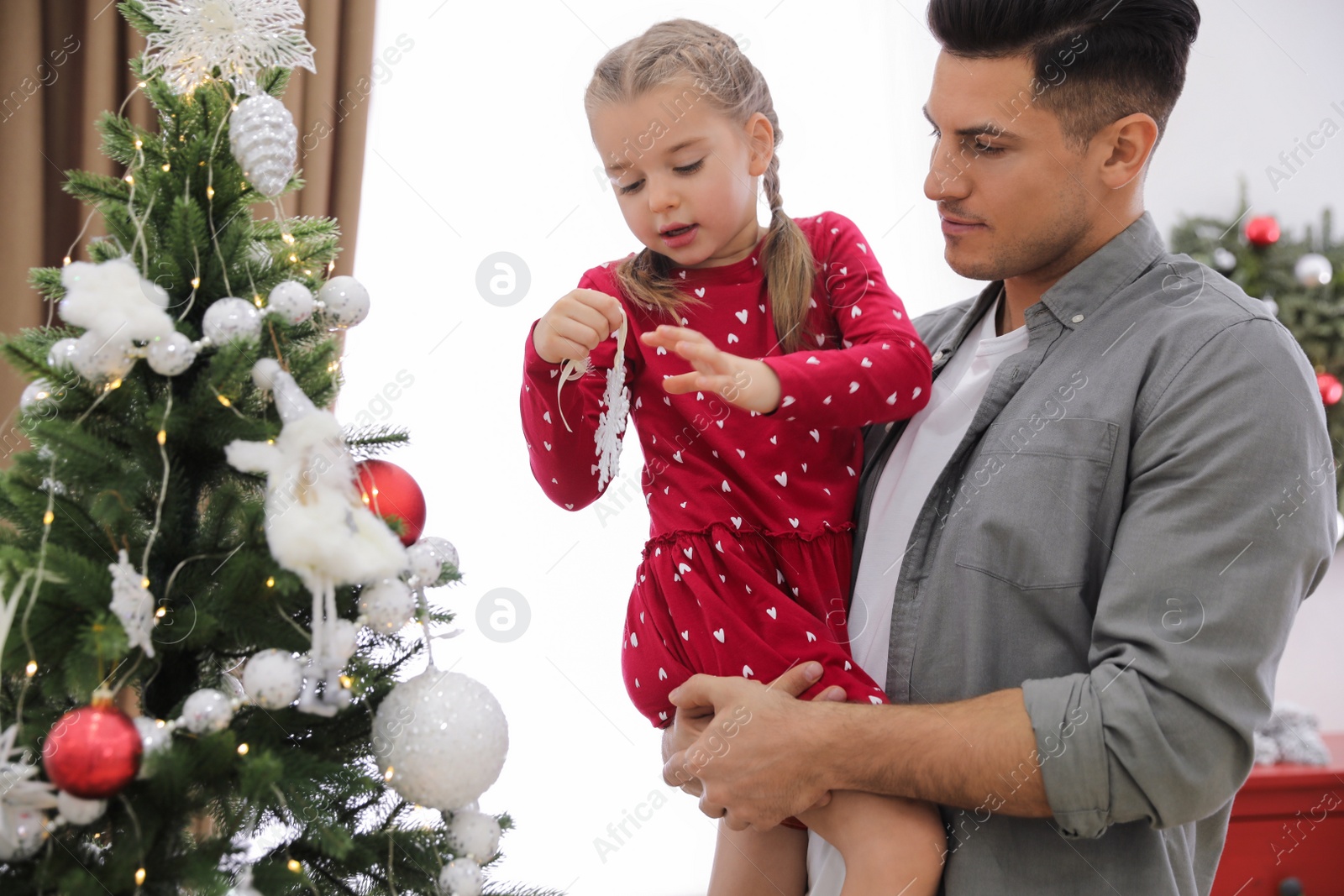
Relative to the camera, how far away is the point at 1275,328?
1.13 meters

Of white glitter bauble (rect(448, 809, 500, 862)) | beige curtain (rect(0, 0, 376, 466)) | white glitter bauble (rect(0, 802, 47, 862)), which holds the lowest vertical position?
white glitter bauble (rect(448, 809, 500, 862))

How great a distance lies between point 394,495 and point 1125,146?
1075mm

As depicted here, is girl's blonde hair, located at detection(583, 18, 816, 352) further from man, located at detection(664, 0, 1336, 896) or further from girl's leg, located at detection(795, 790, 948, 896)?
girl's leg, located at detection(795, 790, 948, 896)

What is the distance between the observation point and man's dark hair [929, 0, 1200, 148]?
1.28 meters

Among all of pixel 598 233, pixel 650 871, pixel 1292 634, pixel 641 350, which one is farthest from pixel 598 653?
pixel 1292 634

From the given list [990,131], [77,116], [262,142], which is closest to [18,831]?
[262,142]

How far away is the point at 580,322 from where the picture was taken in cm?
116

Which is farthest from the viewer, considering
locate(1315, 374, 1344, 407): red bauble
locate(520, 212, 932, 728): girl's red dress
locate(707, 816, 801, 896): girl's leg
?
locate(1315, 374, 1344, 407): red bauble

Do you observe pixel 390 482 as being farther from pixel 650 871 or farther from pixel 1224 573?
pixel 650 871

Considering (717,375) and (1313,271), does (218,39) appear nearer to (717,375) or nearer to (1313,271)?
(717,375)

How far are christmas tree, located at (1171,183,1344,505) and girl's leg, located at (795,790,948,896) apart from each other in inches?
108

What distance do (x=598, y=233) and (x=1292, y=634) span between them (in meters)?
2.93

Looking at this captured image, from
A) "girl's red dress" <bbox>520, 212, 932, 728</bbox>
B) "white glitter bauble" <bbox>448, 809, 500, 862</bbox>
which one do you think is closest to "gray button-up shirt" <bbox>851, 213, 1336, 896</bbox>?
"girl's red dress" <bbox>520, 212, 932, 728</bbox>

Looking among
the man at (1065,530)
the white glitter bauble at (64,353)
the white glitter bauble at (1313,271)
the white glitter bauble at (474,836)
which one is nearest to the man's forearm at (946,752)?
the man at (1065,530)
